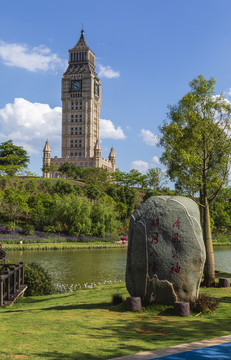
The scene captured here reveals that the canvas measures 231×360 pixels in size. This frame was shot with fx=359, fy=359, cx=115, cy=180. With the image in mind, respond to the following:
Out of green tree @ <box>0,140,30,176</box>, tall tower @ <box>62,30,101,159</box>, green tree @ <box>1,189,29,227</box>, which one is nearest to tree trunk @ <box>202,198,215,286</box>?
green tree @ <box>1,189,29,227</box>

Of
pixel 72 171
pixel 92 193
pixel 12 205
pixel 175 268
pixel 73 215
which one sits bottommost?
pixel 175 268

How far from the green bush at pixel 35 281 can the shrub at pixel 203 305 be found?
6416 mm

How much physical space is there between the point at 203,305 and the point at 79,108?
119900 mm

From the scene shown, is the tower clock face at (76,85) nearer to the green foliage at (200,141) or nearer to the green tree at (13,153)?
the green tree at (13,153)

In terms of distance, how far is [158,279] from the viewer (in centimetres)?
755

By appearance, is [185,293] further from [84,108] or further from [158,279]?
[84,108]

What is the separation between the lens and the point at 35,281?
484 inches

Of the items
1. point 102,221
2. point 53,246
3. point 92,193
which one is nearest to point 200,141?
point 53,246

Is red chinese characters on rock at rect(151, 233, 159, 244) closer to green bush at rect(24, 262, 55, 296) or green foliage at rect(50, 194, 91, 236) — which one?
green bush at rect(24, 262, 55, 296)

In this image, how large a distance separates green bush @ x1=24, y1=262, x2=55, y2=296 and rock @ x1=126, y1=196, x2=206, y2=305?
17.9 ft

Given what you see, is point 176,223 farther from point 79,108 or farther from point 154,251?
point 79,108

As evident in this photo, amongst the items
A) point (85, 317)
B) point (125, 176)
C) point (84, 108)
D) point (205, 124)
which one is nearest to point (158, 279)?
point (85, 317)

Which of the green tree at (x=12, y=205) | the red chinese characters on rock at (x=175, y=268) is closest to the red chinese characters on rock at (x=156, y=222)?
the red chinese characters on rock at (x=175, y=268)

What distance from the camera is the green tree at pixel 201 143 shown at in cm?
1320
